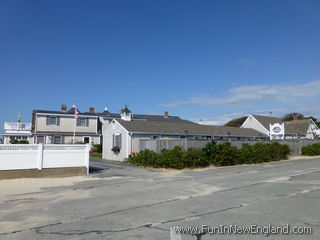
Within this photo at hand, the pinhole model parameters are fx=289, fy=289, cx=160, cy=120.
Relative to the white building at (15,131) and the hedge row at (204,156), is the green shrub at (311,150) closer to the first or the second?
the hedge row at (204,156)

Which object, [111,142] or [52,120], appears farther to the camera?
[52,120]

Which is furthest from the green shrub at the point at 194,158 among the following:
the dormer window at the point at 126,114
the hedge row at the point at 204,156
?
the dormer window at the point at 126,114

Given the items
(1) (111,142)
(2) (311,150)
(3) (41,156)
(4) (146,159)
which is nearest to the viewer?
(3) (41,156)

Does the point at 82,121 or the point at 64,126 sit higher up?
the point at 82,121

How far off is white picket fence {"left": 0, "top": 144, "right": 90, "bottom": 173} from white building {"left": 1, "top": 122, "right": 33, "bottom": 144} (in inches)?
1221

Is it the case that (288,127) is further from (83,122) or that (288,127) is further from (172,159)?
(172,159)

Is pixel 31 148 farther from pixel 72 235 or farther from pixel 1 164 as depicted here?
pixel 72 235

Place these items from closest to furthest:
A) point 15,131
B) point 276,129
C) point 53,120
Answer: point 276,129 < point 53,120 < point 15,131

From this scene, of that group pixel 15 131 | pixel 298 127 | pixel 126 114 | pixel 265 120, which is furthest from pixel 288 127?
pixel 15 131

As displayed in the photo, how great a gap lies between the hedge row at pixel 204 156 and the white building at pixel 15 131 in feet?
90.5

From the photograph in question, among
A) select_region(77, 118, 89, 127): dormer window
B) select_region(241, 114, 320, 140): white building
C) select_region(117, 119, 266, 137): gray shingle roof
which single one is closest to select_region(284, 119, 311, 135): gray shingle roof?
select_region(241, 114, 320, 140): white building

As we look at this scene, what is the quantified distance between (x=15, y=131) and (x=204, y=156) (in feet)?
115

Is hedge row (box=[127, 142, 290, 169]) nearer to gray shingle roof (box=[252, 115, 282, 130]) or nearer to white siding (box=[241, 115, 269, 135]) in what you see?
white siding (box=[241, 115, 269, 135])

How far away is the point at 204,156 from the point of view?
20531 millimetres
